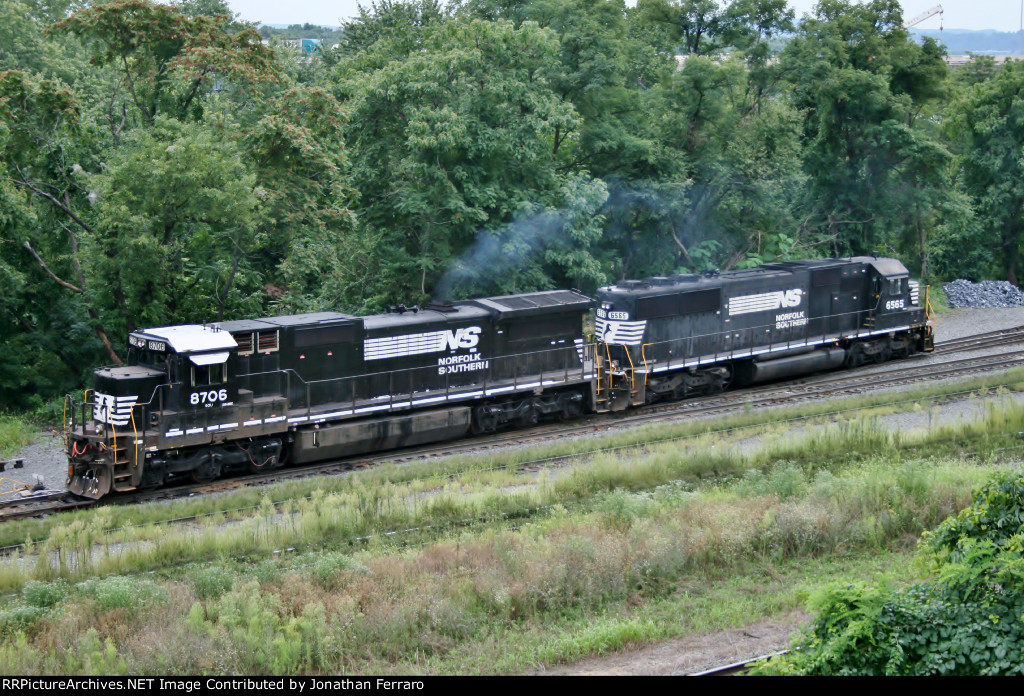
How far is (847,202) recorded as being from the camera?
1591 inches

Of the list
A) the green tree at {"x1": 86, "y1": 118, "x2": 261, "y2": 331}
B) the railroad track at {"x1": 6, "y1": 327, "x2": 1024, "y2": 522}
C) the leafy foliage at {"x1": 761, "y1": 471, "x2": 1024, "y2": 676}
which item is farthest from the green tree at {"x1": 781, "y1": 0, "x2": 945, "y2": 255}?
the leafy foliage at {"x1": 761, "y1": 471, "x2": 1024, "y2": 676}

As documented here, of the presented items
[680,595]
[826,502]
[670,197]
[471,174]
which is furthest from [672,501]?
[670,197]

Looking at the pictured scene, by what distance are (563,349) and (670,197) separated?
40.3 feet

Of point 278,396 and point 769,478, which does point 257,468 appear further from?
point 769,478

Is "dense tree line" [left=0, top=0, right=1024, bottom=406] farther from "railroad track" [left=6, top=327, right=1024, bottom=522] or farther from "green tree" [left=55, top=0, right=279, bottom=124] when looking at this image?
"railroad track" [left=6, top=327, right=1024, bottom=522]

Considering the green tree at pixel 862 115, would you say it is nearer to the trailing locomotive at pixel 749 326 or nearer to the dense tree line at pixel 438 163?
the dense tree line at pixel 438 163

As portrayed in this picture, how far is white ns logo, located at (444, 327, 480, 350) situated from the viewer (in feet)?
71.8

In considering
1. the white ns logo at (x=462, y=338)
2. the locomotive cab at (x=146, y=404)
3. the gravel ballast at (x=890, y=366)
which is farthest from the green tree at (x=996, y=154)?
the locomotive cab at (x=146, y=404)

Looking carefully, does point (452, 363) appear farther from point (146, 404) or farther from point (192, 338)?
point (146, 404)

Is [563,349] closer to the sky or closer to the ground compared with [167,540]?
closer to the sky

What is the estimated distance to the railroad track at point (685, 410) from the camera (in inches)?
707

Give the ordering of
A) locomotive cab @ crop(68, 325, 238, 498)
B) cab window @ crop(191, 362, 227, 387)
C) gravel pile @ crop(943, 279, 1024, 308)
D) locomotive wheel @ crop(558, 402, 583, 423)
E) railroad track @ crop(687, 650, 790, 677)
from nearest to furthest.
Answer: railroad track @ crop(687, 650, 790, 677)
locomotive cab @ crop(68, 325, 238, 498)
cab window @ crop(191, 362, 227, 387)
locomotive wheel @ crop(558, 402, 583, 423)
gravel pile @ crop(943, 279, 1024, 308)

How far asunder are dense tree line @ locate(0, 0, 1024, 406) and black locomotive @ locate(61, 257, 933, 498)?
4.44m

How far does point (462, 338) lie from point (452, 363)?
0.61m
